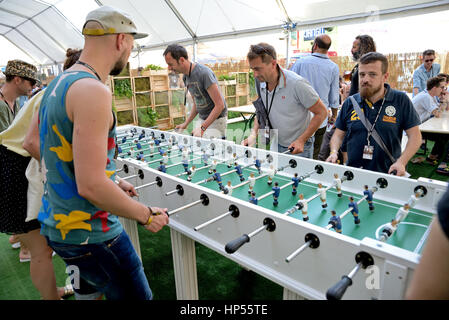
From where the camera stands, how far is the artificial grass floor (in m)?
2.29

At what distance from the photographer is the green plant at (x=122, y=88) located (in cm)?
694

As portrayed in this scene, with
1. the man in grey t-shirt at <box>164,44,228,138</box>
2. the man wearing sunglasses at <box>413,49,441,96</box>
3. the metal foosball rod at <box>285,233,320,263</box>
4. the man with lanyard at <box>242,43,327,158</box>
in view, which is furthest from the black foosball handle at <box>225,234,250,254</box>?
the man wearing sunglasses at <box>413,49,441,96</box>

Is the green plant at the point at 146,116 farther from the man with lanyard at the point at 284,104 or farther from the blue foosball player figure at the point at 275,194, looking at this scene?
the blue foosball player figure at the point at 275,194

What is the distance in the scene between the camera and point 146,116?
7484 mm

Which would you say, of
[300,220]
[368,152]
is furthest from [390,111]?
[300,220]

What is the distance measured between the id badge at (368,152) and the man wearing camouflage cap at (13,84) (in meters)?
2.66

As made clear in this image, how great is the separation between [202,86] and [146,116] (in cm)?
461

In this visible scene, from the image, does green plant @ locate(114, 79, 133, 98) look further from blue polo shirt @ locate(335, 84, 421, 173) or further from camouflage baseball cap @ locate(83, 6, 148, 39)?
camouflage baseball cap @ locate(83, 6, 148, 39)

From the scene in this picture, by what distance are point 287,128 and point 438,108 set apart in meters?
3.61

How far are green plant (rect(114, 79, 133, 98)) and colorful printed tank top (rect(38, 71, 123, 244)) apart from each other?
20.6 feet

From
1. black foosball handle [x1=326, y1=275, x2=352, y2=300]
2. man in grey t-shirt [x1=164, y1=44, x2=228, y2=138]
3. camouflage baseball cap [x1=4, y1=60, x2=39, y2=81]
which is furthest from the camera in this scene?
man in grey t-shirt [x1=164, y1=44, x2=228, y2=138]

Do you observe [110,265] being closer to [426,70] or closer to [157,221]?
[157,221]
